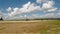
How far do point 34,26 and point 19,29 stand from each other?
30 cm

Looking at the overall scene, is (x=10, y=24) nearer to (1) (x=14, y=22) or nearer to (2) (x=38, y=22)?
(1) (x=14, y=22)

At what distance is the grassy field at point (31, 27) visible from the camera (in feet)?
6.79

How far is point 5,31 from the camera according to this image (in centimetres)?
211

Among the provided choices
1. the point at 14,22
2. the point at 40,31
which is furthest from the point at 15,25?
the point at 40,31

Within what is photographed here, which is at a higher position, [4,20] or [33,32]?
[4,20]

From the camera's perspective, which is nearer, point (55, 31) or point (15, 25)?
point (55, 31)

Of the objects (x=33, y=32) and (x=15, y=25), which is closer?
(x=33, y=32)

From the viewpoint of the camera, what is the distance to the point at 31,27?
2.16 meters

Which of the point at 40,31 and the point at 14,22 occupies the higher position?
the point at 14,22

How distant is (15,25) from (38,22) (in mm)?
476

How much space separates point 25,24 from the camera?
2.21 meters

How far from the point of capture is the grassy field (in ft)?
6.79

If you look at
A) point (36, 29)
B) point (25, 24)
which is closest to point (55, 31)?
point (36, 29)

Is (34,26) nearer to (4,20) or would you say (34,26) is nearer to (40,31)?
(40,31)
